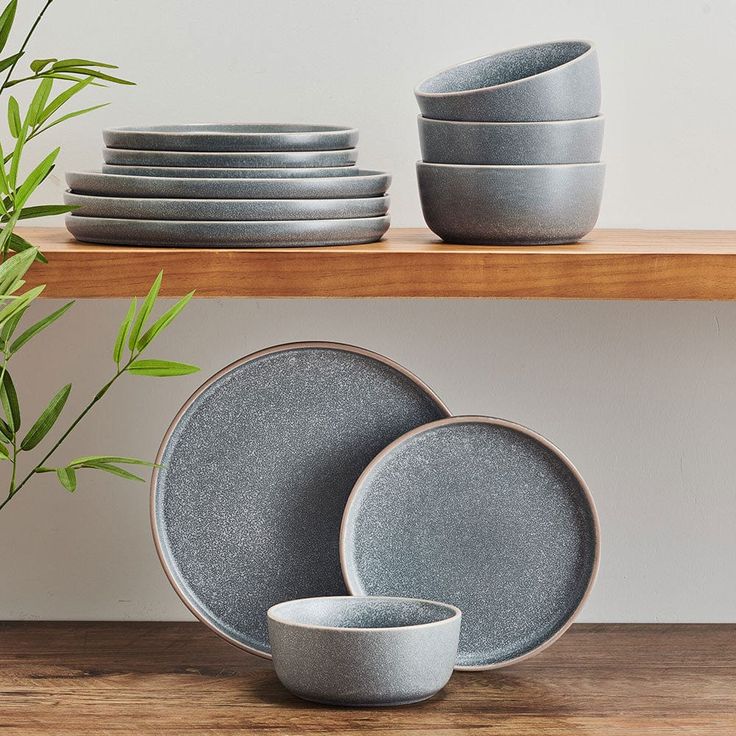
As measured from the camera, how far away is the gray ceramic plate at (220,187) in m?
0.91

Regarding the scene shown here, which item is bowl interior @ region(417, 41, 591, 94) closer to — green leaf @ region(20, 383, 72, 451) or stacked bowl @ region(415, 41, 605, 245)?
stacked bowl @ region(415, 41, 605, 245)

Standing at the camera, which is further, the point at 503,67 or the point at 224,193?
the point at 503,67

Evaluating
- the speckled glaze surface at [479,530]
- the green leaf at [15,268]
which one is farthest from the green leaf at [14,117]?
the speckled glaze surface at [479,530]

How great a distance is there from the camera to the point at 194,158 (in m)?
0.92

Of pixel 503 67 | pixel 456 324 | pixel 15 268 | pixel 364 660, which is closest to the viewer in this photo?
pixel 15 268

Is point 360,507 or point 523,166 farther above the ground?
point 523,166

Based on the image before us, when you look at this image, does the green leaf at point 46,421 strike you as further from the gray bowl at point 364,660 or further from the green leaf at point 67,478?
the gray bowl at point 364,660

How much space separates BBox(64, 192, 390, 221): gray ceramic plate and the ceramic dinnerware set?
20cm

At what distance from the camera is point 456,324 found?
3.94 feet

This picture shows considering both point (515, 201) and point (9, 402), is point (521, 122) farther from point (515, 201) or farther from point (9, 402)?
point (9, 402)

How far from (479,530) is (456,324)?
24cm

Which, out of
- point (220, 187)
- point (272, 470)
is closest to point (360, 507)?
point (272, 470)

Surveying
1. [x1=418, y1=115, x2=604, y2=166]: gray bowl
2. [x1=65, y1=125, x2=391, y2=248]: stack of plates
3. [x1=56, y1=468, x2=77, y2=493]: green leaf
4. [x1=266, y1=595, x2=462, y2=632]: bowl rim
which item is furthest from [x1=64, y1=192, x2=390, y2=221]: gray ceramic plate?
[x1=266, y1=595, x2=462, y2=632]: bowl rim

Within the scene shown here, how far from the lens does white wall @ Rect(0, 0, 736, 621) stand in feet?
3.83
